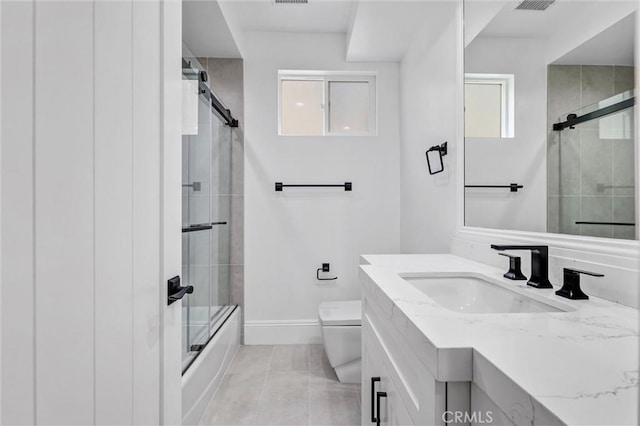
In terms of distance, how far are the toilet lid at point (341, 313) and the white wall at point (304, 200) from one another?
30 cm

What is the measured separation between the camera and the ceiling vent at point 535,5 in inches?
44.0

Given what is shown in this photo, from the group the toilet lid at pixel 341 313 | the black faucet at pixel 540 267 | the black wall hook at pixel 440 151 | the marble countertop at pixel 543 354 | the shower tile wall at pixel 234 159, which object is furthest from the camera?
the shower tile wall at pixel 234 159

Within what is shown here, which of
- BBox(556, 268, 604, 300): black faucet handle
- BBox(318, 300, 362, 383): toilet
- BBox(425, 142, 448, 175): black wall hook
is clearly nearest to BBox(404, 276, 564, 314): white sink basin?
BBox(556, 268, 604, 300): black faucet handle

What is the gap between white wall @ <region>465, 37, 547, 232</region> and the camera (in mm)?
1145

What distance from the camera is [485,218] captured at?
1.51 meters

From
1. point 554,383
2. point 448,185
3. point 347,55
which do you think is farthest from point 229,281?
point 554,383

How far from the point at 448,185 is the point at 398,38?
122cm

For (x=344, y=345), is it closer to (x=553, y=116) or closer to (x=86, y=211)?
(x=553, y=116)

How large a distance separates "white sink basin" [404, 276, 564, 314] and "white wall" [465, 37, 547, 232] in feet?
0.93

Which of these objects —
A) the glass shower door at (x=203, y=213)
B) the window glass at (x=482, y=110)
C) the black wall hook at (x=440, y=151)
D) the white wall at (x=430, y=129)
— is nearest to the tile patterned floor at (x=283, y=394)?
the glass shower door at (x=203, y=213)

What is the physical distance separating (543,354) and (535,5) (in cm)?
125

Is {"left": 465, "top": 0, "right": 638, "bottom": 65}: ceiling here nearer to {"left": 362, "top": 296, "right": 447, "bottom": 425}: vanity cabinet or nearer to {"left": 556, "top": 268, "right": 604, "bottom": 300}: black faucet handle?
{"left": 556, "top": 268, "right": 604, "bottom": 300}: black faucet handle

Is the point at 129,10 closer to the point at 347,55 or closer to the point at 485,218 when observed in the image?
the point at 485,218

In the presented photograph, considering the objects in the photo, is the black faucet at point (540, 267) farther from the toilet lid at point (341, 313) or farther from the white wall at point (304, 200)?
the white wall at point (304, 200)
